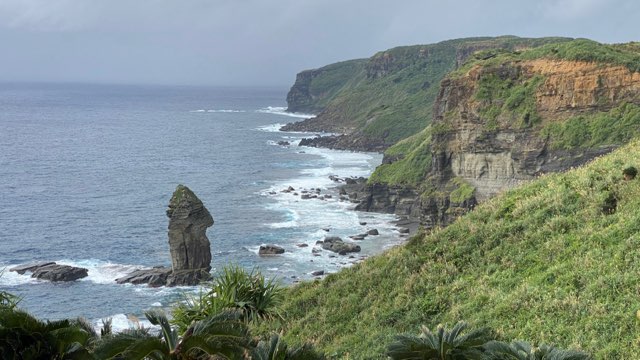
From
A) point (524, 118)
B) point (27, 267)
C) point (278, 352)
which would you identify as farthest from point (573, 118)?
point (278, 352)

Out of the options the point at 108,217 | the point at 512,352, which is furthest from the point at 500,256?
the point at 108,217

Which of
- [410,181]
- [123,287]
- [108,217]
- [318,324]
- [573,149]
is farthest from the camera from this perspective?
[410,181]

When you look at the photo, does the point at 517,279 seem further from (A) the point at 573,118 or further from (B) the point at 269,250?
(A) the point at 573,118

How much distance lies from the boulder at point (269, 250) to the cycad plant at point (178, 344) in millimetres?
54769

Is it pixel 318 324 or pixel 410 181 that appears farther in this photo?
pixel 410 181

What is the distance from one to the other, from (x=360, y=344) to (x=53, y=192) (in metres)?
86.9

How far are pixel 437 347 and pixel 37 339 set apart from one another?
24.7ft

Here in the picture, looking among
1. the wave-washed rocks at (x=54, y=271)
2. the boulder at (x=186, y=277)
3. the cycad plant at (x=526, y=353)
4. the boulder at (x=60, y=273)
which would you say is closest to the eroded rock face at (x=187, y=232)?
the boulder at (x=186, y=277)

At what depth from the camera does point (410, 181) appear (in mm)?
90875

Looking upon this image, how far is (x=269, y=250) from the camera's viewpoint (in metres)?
66.7

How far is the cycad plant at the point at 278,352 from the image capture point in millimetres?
11195

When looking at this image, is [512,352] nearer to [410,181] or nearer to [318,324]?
[318,324]

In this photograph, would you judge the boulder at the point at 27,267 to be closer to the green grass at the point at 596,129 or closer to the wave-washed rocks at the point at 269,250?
the wave-washed rocks at the point at 269,250

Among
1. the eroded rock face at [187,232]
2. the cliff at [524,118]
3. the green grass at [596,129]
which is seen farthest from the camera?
the cliff at [524,118]
